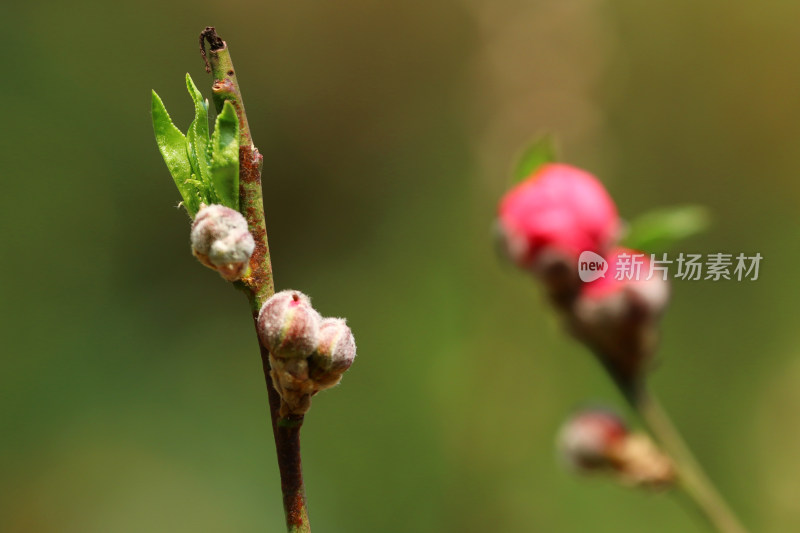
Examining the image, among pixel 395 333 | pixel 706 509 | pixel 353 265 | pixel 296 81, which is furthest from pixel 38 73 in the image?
pixel 706 509

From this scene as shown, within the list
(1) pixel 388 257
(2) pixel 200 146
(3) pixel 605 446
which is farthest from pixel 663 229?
(1) pixel 388 257

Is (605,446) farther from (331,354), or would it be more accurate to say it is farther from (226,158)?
(226,158)

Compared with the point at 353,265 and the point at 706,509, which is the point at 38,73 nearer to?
the point at 353,265

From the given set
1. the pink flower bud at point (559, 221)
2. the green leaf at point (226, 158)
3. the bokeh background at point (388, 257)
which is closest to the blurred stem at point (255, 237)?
the green leaf at point (226, 158)

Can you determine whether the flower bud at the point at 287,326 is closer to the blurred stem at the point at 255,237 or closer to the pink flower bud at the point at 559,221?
the blurred stem at the point at 255,237

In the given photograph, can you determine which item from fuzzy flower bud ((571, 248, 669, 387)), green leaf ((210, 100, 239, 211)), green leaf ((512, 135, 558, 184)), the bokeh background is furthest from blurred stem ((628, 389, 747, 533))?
the bokeh background
